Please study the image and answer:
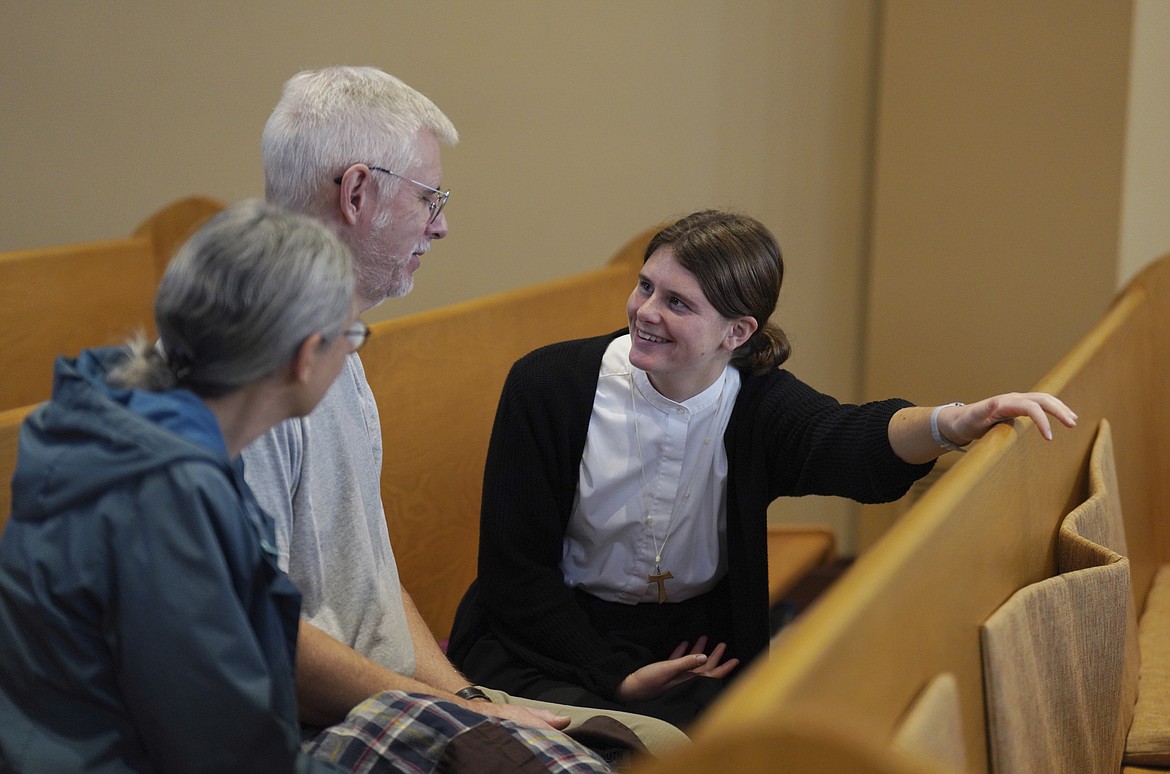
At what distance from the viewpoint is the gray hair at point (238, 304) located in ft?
3.91

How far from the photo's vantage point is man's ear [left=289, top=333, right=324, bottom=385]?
4.01 ft

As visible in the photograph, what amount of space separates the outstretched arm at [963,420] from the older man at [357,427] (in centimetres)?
59

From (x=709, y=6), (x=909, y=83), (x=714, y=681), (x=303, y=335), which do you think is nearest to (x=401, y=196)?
(x=303, y=335)

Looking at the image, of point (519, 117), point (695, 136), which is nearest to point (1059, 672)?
point (695, 136)

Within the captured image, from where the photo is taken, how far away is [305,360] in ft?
4.03

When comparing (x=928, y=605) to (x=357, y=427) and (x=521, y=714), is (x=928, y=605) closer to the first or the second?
(x=521, y=714)

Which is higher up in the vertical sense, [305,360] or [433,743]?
[305,360]

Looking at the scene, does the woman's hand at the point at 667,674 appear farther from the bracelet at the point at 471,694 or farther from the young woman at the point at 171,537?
the young woman at the point at 171,537

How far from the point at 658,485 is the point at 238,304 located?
1.08 meters

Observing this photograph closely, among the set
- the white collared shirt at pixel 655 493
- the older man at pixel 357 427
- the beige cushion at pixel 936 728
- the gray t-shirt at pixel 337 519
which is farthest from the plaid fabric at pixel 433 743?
the white collared shirt at pixel 655 493

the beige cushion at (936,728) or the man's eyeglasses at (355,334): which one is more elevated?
the man's eyeglasses at (355,334)

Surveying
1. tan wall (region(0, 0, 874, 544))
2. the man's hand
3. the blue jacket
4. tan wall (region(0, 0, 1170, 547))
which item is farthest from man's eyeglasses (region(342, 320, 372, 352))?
tan wall (region(0, 0, 874, 544))

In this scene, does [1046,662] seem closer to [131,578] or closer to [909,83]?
[131,578]

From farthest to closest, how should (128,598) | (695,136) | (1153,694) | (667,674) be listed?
(695,136) < (1153,694) < (667,674) < (128,598)
